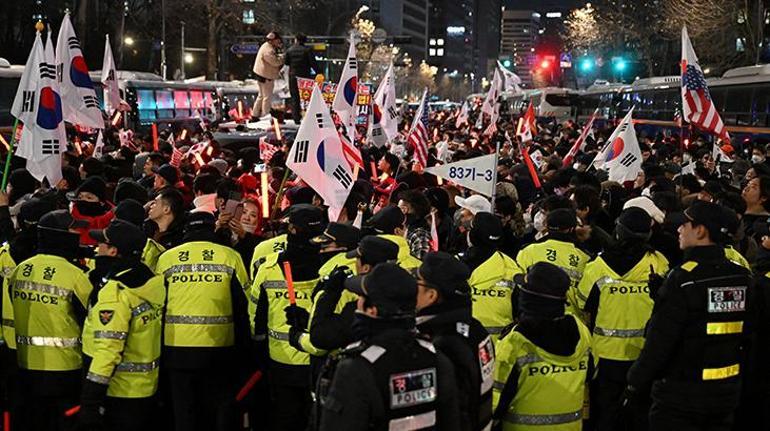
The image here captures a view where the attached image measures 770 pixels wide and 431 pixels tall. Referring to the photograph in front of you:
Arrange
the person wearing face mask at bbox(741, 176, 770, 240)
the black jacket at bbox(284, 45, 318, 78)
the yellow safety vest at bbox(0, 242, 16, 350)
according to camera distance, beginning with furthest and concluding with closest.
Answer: the black jacket at bbox(284, 45, 318, 78) < the person wearing face mask at bbox(741, 176, 770, 240) < the yellow safety vest at bbox(0, 242, 16, 350)

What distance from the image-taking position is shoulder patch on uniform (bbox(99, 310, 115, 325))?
5.48 meters

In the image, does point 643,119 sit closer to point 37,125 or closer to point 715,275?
point 37,125

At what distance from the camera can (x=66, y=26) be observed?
1221 centimetres

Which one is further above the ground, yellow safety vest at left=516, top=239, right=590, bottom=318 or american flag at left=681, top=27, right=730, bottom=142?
american flag at left=681, top=27, right=730, bottom=142

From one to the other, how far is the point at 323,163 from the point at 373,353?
475cm

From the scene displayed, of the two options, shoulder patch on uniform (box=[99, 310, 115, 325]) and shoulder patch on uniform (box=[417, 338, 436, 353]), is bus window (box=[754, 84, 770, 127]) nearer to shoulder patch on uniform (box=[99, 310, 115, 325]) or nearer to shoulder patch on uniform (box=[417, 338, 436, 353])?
shoulder patch on uniform (box=[99, 310, 115, 325])

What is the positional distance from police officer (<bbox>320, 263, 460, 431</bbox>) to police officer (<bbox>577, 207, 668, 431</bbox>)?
2713 mm

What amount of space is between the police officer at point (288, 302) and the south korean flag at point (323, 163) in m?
1.97

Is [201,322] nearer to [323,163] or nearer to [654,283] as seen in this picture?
[323,163]

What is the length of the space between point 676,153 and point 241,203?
529 inches

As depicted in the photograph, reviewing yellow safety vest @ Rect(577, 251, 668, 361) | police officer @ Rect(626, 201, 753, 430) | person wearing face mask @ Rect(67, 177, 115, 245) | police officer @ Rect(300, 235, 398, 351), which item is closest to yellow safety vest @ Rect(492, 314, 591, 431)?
police officer @ Rect(626, 201, 753, 430)

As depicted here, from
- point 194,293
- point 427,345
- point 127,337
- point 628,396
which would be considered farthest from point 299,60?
point 427,345

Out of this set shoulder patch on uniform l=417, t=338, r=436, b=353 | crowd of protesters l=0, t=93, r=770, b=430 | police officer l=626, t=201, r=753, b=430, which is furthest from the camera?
police officer l=626, t=201, r=753, b=430

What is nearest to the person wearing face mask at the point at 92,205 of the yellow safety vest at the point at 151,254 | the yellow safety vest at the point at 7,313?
the yellow safety vest at the point at 151,254
